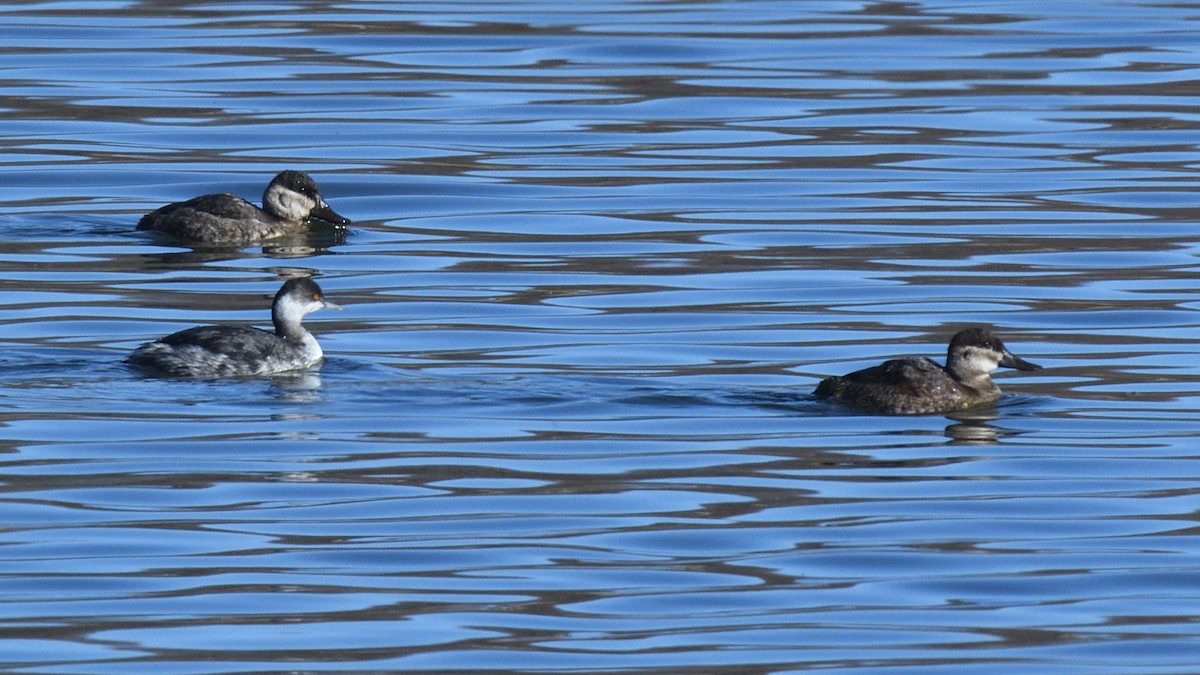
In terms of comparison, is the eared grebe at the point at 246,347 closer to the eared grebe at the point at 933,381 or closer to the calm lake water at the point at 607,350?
the calm lake water at the point at 607,350

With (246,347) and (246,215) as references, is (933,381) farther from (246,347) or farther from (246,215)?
(246,215)

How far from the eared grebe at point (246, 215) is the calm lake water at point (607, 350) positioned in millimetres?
251

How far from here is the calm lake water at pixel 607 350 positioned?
9.68 metres

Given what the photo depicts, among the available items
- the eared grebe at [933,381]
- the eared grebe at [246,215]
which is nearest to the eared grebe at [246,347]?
the eared grebe at [933,381]

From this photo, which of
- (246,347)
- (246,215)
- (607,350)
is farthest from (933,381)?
(246,215)

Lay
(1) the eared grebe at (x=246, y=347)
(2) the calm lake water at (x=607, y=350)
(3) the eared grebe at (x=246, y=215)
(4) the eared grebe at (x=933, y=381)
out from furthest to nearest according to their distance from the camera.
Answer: (3) the eared grebe at (x=246, y=215), (1) the eared grebe at (x=246, y=347), (4) the eared grebe at (x=933, y=381), (2) the calm lake water at (x=607, y=350)

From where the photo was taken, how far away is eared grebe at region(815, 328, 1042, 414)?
43.9ft

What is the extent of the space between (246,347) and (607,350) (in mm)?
2181

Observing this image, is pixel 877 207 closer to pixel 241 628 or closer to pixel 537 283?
pixel 537 283

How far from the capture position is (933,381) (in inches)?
537

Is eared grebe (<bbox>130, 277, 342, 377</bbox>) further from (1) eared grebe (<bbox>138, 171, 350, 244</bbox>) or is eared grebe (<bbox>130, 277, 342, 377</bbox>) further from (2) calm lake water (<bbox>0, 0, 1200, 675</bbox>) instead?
(1) eared grebe (<bbox>138, 171, 350, 244</bbox>)

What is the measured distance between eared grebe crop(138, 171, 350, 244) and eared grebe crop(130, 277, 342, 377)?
13.4ft

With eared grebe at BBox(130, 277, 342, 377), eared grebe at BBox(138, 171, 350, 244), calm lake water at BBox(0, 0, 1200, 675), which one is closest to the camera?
calm lake water at BBox(0, 0, 1200, 675)

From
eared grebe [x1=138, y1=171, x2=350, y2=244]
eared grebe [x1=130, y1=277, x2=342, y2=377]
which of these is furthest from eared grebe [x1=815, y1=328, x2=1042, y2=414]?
eared grebe [x1=138, y1=171, x2=350, y2=244]
